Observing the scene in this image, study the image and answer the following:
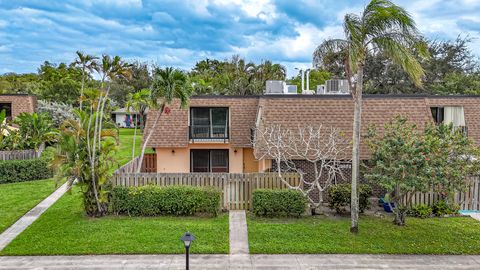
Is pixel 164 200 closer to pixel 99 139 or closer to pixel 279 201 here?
pixel 99 139

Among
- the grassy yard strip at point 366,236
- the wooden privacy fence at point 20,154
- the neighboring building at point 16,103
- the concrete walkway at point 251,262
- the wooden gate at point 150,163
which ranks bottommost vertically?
the concrete walkway at point 251,262

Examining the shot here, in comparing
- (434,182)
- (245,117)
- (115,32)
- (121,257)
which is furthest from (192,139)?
(434,182)

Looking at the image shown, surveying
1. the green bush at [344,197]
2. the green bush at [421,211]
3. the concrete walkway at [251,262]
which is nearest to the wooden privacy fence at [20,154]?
the concrete walkway at [251,262]

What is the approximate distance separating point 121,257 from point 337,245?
19.8ft

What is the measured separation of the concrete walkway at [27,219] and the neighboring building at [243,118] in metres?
6.03

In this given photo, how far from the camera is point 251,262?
10305 millimetres

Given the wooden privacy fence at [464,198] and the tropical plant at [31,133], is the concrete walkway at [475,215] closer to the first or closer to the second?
the wooden privacy fence at [464,198]

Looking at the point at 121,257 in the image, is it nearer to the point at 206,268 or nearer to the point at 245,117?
the point at 206,268

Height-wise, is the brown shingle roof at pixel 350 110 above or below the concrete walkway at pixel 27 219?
above

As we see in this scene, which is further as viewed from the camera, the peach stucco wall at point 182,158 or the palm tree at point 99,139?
the peach stucco wall at point 182,158

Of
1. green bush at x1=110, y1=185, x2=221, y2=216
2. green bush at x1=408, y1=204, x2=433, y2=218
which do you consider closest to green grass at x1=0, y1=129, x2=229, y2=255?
green bush at x1=110, y1=185, x2=221, y2=216

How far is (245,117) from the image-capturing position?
73.0ft

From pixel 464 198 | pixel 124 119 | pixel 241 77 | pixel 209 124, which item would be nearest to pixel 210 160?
pixel 209 124

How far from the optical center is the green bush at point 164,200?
13.6 meters
